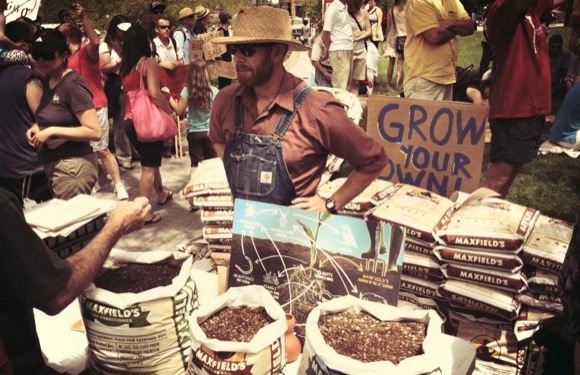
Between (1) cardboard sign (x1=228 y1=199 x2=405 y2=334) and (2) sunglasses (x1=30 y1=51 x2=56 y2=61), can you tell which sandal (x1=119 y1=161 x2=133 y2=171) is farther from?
(1) cardboard sign (x1=228 y1=199 x2=405 y2=334)

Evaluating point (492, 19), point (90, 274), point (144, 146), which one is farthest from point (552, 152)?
point (90, 274)

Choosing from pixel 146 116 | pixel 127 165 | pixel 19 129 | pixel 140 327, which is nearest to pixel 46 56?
pixel 19 129

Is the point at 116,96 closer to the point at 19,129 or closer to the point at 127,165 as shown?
the point at 127,165

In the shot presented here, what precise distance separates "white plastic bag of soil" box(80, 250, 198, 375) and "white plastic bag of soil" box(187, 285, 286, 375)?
16 cm

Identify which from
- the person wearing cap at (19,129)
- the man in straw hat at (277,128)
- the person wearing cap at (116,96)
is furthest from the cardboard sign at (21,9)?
the man in straw hat at (277,128)

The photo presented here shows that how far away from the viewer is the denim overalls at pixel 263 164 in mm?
2402

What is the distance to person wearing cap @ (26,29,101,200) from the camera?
3779 mm

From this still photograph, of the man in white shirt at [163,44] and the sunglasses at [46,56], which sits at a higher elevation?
the sunglasses at [46,56]

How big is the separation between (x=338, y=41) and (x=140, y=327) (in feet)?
22.6

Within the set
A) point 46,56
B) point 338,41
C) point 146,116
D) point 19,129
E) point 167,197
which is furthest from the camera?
point 338,41

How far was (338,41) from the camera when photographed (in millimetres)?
8070

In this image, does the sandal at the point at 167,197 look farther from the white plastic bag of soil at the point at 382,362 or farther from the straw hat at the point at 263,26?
the white plastic bag of soil at the point at 382,362

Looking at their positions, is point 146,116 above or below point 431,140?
below

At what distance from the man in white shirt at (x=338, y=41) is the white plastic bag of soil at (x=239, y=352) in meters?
6.80
